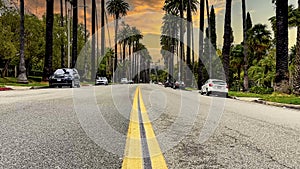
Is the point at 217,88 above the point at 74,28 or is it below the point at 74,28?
below

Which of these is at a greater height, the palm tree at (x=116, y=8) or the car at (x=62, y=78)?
the palm tree at (x=116, y=8)

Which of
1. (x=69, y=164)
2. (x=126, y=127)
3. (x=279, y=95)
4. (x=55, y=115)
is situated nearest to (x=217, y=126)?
(x=126, y=127)

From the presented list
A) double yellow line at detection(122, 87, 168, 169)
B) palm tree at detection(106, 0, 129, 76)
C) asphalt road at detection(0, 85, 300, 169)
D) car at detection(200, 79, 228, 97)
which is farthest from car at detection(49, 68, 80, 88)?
palm tree at detection(106, 0, 129, 76)

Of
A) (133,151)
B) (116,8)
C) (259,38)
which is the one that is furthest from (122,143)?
(116,8)

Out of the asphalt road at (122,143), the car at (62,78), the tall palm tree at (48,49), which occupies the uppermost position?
the tall palm tree at (48,49)

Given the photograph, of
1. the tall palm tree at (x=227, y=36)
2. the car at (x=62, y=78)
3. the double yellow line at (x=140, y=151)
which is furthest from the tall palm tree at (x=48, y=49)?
the double yellow line at (x=140, y=151)

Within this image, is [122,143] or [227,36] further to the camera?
[227,36]

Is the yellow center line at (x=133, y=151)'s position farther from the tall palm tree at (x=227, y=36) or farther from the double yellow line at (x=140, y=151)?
the tall palm tree at (x=227, y=36)

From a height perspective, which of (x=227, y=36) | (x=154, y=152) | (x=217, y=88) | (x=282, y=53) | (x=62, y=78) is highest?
(x=227, y=36)

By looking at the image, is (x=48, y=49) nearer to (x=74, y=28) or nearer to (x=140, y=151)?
(x=74, y=28)

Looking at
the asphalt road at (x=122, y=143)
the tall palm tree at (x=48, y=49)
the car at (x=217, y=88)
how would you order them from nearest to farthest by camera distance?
1. the asphalt road at (x=122, y=143)
2. the car at (x=217, y=88)
3. the tall palm tree at (x=48, y=49)

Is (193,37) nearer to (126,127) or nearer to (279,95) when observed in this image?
(279,95)

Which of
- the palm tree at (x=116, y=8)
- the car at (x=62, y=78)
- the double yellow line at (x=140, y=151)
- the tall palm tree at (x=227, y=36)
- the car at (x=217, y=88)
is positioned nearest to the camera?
the double yellow line at (x=140, y=151)

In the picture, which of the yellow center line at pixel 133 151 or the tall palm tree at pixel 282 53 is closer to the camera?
the yellow center line at pixel 133 151
